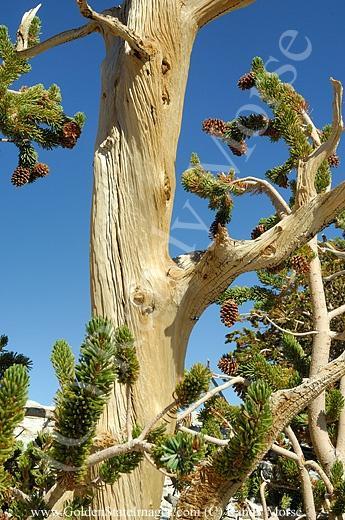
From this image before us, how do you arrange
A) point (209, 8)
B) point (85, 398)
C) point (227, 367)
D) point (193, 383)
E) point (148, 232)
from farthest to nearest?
point (227, 367) → point (209, 8) → point (148, 232) → point (193, 383) → point (85, 398)

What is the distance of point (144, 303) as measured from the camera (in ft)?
6.31

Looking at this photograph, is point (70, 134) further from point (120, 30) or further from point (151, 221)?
point (151, 221)

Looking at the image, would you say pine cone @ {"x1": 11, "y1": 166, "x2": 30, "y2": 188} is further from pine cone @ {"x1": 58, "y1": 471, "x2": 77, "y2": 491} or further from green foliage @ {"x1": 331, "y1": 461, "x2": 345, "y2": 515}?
pine cone @ {"x1": 58, "y1": 471, "x2": 77, "y2": 491}

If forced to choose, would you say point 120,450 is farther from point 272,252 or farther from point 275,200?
point 275,200

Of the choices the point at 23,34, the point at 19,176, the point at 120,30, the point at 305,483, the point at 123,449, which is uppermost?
the point at 23,34

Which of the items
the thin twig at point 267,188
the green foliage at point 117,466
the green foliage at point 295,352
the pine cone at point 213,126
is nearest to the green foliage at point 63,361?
the green foliage at point 117,466

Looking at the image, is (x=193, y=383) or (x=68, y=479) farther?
(x=193, y=383)

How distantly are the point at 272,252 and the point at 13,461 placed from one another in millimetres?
1604

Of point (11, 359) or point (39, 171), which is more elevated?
point (39, 171)

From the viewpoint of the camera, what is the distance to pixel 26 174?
3.86m

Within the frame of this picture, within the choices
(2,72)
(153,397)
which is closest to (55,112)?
(2,72)

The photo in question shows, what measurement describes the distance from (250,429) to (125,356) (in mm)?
440

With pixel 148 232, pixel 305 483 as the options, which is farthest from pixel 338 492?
pixel 148 232

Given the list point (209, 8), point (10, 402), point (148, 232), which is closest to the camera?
point (10, 402)
